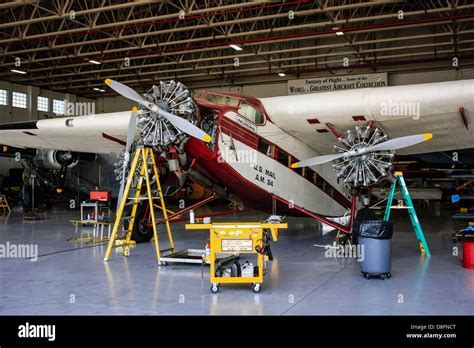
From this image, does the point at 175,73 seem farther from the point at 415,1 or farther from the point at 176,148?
the point at 176,148

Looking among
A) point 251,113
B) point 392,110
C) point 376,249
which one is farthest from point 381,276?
point 251,113

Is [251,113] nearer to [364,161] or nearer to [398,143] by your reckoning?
[364,161]

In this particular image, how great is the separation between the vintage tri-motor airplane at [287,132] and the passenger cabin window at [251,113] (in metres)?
0.02

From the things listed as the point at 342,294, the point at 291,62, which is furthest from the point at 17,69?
the point at 342,294

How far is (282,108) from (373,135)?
2.00 meters

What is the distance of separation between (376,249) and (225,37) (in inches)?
648

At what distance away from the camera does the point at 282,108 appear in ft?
32.6

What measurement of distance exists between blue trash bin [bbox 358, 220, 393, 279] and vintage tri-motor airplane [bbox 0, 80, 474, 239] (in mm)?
1807

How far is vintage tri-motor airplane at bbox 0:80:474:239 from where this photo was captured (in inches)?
317

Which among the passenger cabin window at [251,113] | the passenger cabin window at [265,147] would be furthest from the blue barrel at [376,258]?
the passenger cabin window at [251,113]

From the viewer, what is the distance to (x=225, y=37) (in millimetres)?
21719

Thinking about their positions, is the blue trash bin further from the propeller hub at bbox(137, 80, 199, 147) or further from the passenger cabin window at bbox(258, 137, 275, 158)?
the propeller hub at bbox(137, 80, 199, 147)

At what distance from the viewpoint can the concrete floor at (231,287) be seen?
5.56 m

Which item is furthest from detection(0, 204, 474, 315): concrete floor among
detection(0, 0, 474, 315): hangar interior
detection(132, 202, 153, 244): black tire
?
detection(132, 202, 153, 244): black tire
